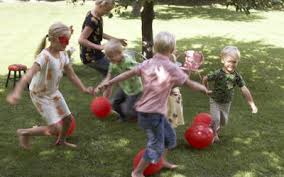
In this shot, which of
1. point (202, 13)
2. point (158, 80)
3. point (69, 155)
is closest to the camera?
point (158, 80)

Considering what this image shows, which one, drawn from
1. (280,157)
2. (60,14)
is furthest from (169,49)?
(60,14)

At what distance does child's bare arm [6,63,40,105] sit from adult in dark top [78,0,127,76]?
2454 mm

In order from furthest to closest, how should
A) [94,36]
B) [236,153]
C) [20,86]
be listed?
[94,36], [236,153], [20,86]

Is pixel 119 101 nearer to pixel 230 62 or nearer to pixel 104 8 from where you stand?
pixel 104 8

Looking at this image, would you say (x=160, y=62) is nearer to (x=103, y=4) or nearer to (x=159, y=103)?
(x=159, y=103)

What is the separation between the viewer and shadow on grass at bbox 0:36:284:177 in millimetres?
5777

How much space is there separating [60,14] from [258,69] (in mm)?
12722

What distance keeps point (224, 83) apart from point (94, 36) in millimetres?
2794

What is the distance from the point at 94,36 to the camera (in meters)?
8.17

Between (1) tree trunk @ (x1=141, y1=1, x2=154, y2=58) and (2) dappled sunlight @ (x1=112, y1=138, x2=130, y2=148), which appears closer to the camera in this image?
(2) dappled sunlight @ (x1=112, y1=138, x2=130, y2=148)

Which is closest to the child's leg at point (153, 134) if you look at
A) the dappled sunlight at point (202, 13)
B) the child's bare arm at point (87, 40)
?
the child's bare arm at point (87, 40)

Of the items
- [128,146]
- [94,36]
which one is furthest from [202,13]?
[128,146]

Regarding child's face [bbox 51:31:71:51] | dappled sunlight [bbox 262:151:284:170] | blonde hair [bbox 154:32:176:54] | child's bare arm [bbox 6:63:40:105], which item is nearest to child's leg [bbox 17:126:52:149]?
child's bare arm [bbox 6:63:40:105]

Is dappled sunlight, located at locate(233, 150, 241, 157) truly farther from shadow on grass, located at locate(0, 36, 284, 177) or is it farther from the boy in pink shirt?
the boy in pink shirt
